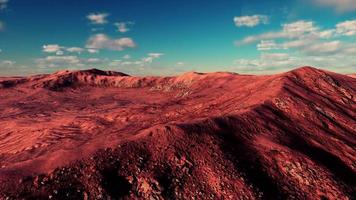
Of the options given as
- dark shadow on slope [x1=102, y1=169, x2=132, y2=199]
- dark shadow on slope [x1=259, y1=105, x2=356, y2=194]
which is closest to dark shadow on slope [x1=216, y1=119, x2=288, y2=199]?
dark shadow on slope [x1=259, y1=105, x2=356, y2=194]

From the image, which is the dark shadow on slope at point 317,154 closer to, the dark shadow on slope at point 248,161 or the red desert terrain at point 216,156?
the red desert terrain at point 216,156

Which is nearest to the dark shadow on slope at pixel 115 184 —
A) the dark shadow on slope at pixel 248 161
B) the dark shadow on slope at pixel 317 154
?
the dark shadow on slope at pixel 248 161

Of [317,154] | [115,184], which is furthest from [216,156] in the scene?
[317,154]

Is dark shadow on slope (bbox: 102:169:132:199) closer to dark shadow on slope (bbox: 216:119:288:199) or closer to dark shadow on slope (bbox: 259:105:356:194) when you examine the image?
dark shadow on slope (bbox: 216:119:288:199)

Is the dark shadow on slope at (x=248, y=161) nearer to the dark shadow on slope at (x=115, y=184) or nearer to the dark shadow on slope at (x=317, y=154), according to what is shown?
the dark shadow on slope at (x=317, y=154)

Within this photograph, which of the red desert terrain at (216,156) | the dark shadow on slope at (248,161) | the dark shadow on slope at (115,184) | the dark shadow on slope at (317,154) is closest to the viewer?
the dark shadow on slope at (115,184)

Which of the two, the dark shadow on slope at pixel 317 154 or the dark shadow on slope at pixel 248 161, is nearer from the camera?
the dark shadow on slope at pixel 248 161

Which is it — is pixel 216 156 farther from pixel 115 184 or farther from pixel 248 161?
pixel 115 184

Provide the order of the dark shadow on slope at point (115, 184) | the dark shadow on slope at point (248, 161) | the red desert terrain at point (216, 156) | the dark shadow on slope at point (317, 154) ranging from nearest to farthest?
the dark shadow on slope at point (115, 184) < the red desert terrain at point (216, 156) < the dark shadow on slope at point (248, 161) < the dark shadow on slope at point (317, 154)

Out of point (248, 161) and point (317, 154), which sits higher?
point (248, 161)

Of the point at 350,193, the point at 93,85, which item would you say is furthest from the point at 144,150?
the point at 93,85

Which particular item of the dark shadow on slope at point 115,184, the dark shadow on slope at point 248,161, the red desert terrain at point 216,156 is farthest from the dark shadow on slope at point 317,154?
the dark shadow on slope at point 115,184
